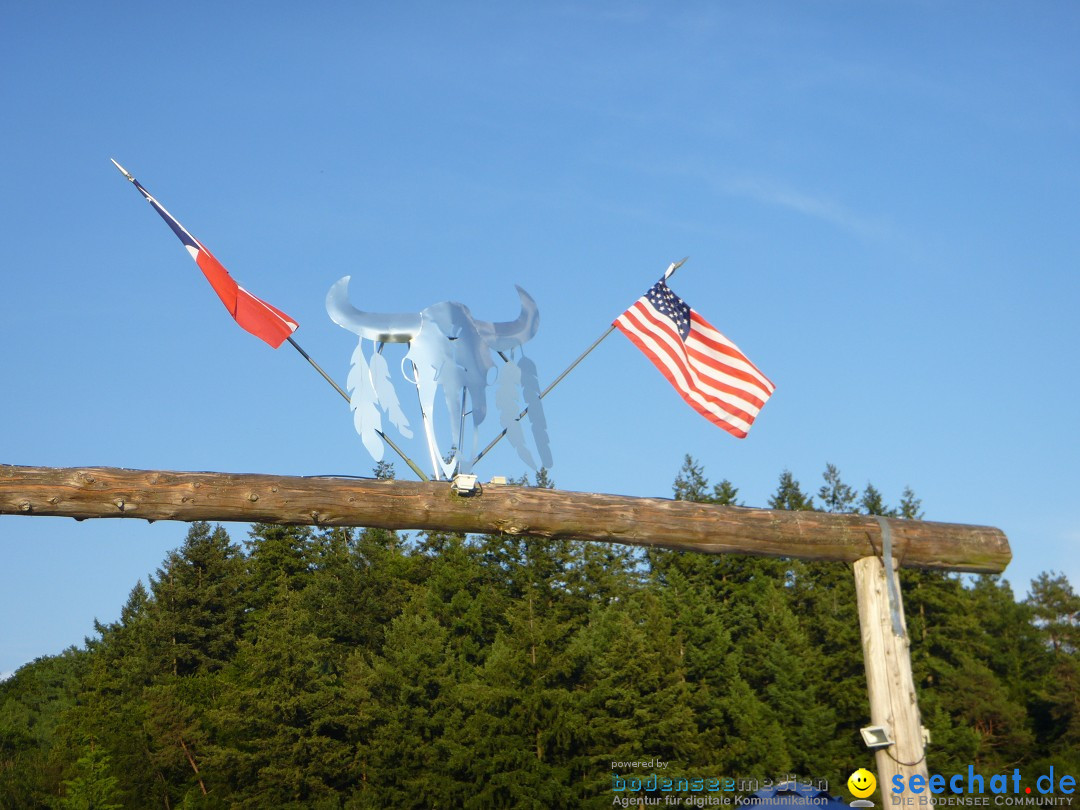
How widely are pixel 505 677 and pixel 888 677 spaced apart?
3189cm

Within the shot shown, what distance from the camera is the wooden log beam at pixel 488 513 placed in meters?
8.10

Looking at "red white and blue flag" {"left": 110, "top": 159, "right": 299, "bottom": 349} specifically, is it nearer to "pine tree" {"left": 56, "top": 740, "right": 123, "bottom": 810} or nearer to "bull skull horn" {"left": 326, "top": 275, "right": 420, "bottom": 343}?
"bull skull horn" {"left": 326, "top": 275, "right": 420, "bottom": 343}

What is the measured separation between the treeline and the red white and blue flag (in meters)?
29.7

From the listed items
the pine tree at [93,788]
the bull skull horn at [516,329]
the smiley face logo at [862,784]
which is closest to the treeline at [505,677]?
the pine tree at [93,788]

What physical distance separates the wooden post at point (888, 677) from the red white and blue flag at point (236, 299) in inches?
213

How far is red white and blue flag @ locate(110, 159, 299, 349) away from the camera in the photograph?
10242 mm

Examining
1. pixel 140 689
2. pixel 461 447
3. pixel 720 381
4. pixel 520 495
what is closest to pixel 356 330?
pixel 461 447

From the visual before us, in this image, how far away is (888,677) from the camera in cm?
965

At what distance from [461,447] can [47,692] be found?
6709 cm

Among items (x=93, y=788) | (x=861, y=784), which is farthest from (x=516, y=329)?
(x=93, y=788)

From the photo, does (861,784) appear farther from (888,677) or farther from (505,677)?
(505,677)

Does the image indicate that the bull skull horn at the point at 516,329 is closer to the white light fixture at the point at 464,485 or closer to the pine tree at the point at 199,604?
the white light fixture at the point at 464,485

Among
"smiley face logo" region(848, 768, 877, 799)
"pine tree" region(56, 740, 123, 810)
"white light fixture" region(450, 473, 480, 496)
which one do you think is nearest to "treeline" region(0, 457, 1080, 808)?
"pine tree" region(56, 740, 123, 810)

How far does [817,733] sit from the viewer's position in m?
42.2
